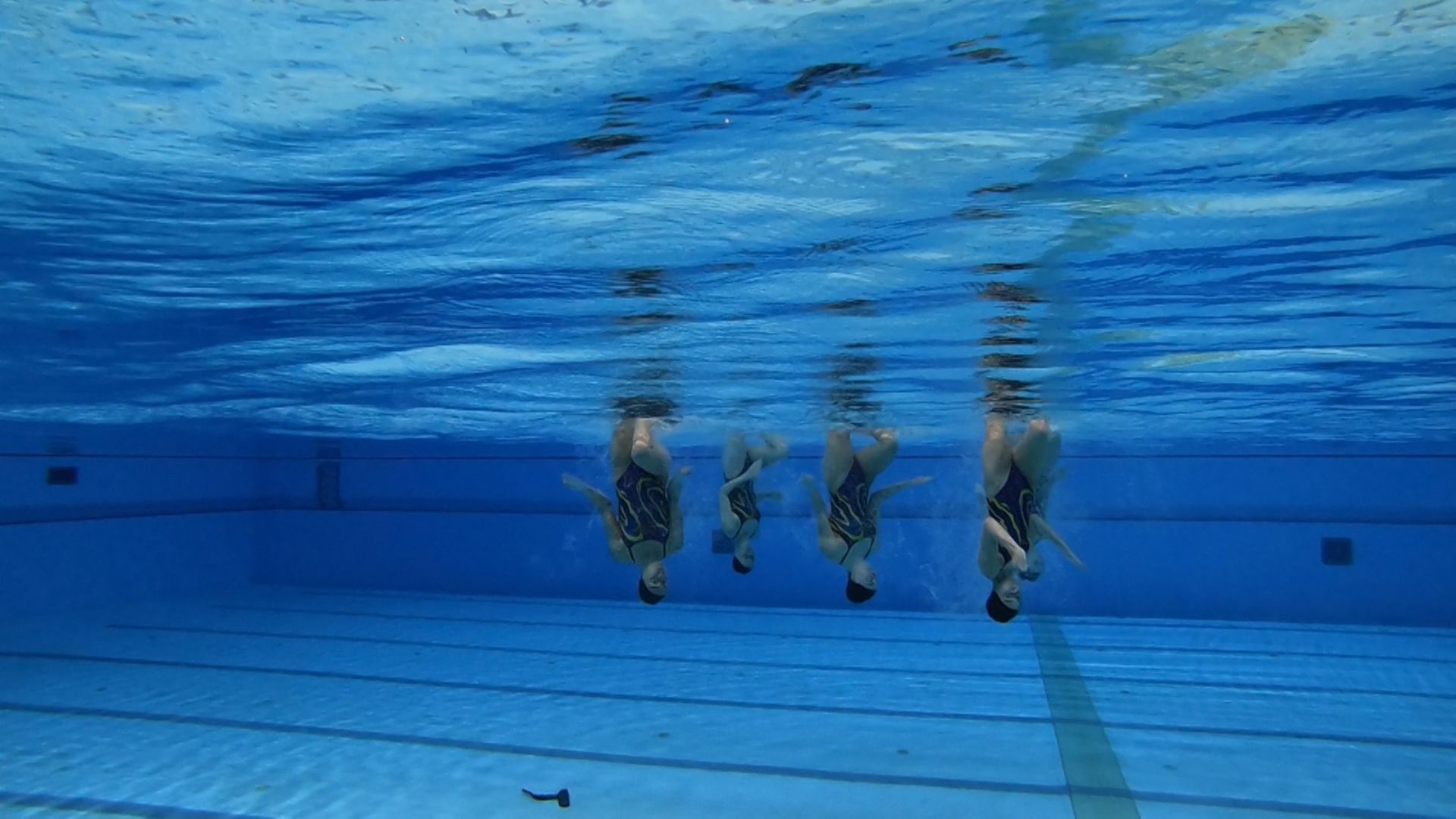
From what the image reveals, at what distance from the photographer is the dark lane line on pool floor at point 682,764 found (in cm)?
623

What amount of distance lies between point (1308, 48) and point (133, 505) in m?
17.3

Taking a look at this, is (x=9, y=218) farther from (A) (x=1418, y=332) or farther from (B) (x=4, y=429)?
(B) (x=4, y=429)

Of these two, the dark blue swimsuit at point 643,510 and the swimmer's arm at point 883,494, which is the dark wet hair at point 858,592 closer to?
the swimmer's arm at point 883,494

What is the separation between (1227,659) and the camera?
11.1 metres

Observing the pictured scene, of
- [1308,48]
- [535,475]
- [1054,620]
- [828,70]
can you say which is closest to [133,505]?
[535,475]

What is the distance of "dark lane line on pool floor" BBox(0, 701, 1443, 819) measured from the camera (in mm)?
6234

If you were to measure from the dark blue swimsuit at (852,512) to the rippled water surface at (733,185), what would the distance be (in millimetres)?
1260

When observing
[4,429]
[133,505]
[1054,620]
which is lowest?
[1054,620]

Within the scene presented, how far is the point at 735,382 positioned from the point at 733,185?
19.3ft

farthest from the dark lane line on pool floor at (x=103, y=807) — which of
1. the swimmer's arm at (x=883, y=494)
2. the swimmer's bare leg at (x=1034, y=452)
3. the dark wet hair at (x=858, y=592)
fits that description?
the swimmer's bare leg at (x=1034, y=452)

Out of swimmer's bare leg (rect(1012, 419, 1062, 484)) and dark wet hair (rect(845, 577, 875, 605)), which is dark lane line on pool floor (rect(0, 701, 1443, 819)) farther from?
swimmer's bare leg (rect(1012, 419, 1062, 484))

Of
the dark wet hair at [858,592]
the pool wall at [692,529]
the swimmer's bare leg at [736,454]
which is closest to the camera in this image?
the dark wet hair at [858,592]

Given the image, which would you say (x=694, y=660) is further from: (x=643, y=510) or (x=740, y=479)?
(x=740, y=479)

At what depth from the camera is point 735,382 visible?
34.4 feet
